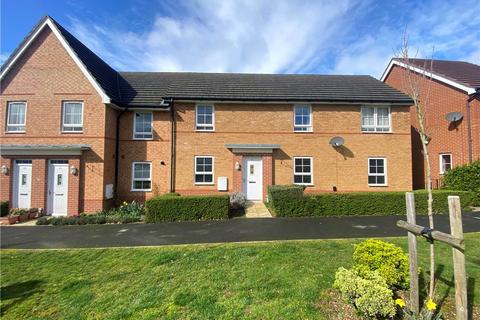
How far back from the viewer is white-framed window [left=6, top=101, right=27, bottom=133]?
538 inches

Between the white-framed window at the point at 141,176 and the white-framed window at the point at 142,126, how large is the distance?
5.27 feet

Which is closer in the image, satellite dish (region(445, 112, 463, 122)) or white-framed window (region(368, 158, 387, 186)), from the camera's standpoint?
white-framed window (region(368, 158, 387, 186))

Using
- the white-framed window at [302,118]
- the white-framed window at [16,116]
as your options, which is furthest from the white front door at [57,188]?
the white-framed window at [302,118]

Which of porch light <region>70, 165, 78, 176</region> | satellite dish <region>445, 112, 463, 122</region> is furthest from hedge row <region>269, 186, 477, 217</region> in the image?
porch light <region>70, 165, 78, 176</region>

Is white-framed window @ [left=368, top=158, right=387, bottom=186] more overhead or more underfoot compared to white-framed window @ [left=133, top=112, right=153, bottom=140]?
more underfoot

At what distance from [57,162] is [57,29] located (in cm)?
695

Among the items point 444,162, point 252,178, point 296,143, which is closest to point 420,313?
point 252,178

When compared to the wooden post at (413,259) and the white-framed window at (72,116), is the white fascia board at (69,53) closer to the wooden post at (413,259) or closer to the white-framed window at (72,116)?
the white-framed window at (72,116)

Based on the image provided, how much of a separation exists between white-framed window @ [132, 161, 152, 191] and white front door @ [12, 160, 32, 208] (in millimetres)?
4910

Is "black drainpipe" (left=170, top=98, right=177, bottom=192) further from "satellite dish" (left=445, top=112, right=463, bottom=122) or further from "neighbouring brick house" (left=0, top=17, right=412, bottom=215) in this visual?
"satellite dish" (left=445, top=112, right=463, bottom=122)

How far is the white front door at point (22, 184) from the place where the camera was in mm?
13094

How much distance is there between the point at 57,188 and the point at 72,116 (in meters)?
3.81

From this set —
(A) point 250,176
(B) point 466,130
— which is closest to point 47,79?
(A) point 250,176

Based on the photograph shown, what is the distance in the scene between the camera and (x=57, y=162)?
13258 millimetres
